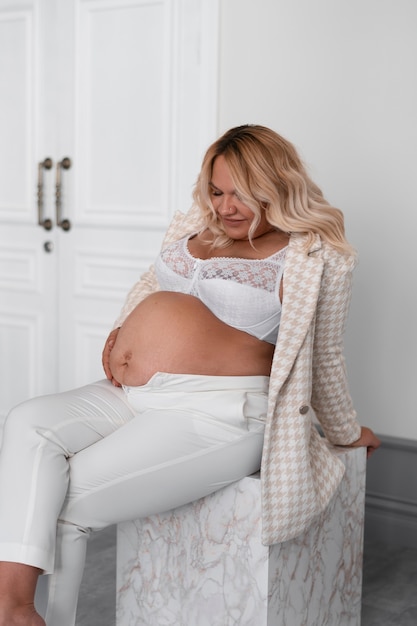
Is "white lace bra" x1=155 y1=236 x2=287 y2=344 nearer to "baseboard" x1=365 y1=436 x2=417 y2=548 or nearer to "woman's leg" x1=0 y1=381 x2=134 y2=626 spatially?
"woman's leg" x1=0 y1=381 x2=134 y2=626

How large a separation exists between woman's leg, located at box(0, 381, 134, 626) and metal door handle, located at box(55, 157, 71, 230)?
168cm

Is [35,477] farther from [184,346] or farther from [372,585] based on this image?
[372,585]

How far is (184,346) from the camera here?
2041mm

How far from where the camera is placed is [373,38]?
282 cm

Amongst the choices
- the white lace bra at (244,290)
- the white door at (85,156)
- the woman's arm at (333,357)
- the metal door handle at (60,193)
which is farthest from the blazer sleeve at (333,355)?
the metal door handle at (60,193)

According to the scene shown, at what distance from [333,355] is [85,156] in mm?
1826

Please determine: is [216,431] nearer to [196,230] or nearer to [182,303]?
[182,303]

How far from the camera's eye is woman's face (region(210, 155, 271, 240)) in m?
2.16

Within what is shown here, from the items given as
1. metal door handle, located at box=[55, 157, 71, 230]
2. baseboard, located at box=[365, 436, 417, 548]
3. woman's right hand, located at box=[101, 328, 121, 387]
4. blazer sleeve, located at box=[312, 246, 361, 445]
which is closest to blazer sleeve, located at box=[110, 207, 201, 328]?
woman's right hand, located at box=[101, 328, 121, 387]

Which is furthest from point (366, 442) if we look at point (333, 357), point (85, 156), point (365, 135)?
point (85, 156)

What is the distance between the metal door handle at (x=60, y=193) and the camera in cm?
359

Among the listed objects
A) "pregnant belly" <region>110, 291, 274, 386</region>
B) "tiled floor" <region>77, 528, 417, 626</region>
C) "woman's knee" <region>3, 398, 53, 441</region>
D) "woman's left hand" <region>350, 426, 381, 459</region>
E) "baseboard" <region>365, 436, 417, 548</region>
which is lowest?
"tiled floor" <region>77, 528, 417, 626</region>

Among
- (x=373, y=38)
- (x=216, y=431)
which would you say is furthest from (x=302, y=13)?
(x=216, y=431)

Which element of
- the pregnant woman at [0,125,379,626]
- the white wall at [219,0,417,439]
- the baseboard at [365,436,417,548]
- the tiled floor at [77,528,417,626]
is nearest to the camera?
the pregnant woman at [0,125,379,626]
